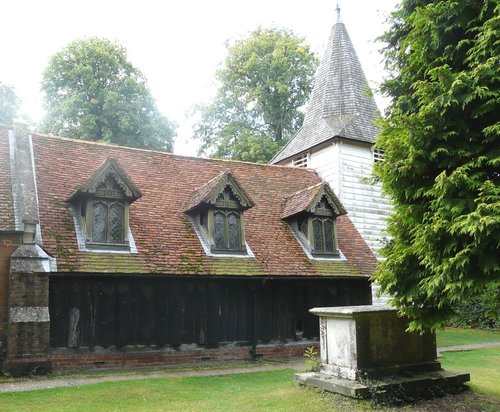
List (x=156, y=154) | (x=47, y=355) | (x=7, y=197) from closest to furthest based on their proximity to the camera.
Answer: (x=47, y=355) → (x=7, y=197) → (x=156, y=154)

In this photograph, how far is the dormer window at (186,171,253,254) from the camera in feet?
52.1

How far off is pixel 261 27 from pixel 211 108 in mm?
7199

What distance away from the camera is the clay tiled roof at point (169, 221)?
1405 cm

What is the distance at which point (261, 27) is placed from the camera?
39.0 meters

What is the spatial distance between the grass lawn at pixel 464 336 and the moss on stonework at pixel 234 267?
8.63m

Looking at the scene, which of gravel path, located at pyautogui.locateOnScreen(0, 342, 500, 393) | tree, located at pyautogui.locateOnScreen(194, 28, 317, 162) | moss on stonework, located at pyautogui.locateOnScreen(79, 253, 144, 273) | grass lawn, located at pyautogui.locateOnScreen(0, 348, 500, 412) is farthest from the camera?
tree, located at pyautogui.locateOnScreen(194, 28, 317, 162)

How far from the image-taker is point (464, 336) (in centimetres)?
2323

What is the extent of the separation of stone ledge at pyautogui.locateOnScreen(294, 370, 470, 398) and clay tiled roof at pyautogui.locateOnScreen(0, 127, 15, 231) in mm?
8004

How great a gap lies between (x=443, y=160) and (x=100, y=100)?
27.1m

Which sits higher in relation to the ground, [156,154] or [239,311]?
[156,154]

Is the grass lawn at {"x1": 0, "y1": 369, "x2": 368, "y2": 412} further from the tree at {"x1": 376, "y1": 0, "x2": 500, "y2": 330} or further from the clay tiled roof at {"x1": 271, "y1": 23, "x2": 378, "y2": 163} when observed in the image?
the clay tiled roof at {"x1": 271, "y1": 23, "x2": 378, "y2": 163}

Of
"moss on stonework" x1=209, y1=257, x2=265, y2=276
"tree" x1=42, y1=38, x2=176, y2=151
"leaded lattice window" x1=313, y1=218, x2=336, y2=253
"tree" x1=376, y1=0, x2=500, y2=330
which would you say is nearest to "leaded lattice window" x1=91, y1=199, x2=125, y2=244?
"moss on stonework" x1=209, y1=257, x2=265, y2=276

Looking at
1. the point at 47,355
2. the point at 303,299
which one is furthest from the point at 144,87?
the point at 47,355

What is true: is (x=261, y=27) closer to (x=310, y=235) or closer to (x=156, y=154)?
(x=156, y=154)
